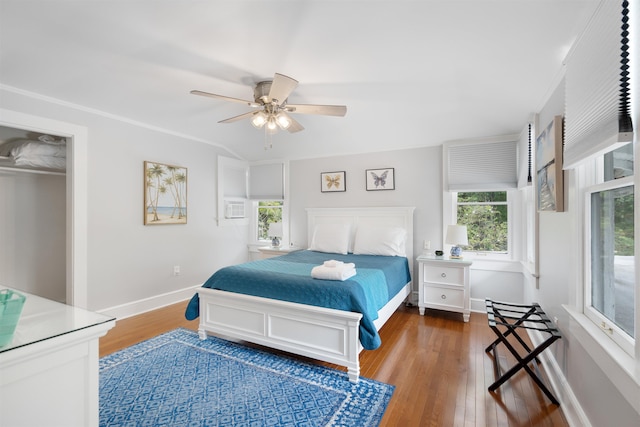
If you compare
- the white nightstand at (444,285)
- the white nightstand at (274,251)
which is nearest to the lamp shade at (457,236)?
the white nightstand at (444,285)

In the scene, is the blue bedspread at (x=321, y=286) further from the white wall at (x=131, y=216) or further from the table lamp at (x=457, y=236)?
the white wall at (x=131, y=216)

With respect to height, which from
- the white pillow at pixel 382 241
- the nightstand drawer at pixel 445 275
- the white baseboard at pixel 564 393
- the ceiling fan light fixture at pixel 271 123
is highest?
the ceiling fan light fixture at pixel 271 123

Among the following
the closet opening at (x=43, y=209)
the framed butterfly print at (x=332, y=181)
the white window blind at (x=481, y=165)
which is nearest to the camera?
the closet opening at (x=43, y=209)

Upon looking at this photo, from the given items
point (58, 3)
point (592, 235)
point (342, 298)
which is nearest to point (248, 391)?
point (342, 298)

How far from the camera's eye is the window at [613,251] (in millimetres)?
1347

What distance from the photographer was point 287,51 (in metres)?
2.17

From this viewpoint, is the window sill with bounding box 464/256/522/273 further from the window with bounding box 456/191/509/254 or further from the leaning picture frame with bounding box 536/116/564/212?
the leaning picture frame with bounding box 536/116/564/212

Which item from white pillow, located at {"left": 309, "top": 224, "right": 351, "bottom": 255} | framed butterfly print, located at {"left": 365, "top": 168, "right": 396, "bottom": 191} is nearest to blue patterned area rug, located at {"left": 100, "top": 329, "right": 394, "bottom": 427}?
white pillow, located at {"left": 309, "top": 224, "right": 351, "bottom": 255}

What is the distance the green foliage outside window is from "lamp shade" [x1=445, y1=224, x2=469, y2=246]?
290 cm

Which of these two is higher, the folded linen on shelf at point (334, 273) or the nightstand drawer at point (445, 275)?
the folded linen on shelf at point (334, 273)

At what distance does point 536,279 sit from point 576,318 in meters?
1.13

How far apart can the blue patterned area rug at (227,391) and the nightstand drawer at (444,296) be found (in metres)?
1.70

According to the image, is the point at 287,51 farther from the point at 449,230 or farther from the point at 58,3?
the point at 449,230

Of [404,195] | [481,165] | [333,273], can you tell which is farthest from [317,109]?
[481,165]
